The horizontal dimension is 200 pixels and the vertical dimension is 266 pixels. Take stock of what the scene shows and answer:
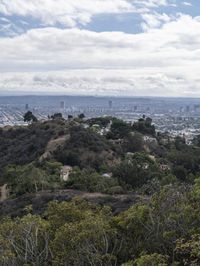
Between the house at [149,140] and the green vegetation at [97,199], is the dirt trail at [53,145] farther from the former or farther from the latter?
the house at [149,140]

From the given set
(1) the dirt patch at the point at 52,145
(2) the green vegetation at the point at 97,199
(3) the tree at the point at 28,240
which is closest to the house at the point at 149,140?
(2) the green vegetation at the point at 97,199

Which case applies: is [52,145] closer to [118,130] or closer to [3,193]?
[118,130]

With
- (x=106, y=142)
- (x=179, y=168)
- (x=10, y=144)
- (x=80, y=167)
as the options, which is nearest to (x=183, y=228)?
(x=179, y=168)

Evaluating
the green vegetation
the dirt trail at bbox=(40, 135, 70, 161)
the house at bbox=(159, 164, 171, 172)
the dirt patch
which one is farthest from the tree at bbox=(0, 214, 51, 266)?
the dirt trail at bbox=(40, 135, 70, 161)

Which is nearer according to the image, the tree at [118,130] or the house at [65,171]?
the house at [65,171]

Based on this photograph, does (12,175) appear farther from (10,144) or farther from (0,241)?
(0,241)

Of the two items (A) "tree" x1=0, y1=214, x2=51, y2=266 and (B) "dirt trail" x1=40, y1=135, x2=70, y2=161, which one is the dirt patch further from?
(A) "tree" x1=0, y1=214, x2=51, y2=266

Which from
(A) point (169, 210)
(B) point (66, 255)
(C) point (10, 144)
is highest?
(A) point (169, 210)

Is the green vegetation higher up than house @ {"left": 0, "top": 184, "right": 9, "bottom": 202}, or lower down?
higher up
